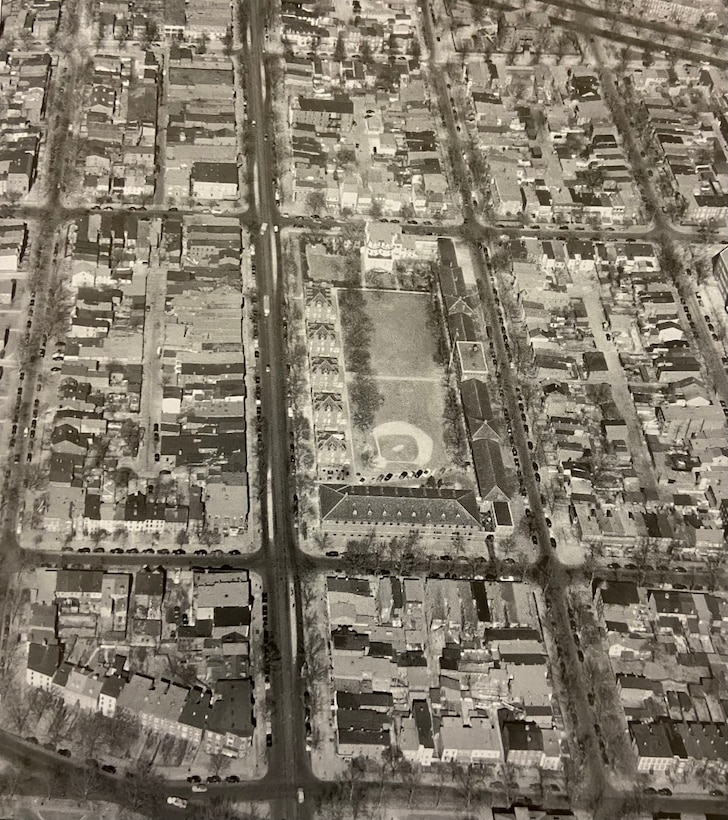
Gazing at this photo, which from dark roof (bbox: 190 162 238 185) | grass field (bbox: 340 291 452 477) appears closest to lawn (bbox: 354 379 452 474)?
grass field (bbox: 340 291 452 477)

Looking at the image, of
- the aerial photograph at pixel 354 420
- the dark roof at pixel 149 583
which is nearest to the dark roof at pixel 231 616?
the aerial photograph at pixel 354 420

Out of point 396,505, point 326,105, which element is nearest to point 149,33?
point 326,105

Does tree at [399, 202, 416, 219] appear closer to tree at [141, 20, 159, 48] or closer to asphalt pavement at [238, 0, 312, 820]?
asphalt pavement at [238, 0, 312, 820]

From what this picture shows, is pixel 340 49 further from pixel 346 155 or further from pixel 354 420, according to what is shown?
pixel 354 420

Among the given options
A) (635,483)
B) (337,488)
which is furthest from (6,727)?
(635,483)

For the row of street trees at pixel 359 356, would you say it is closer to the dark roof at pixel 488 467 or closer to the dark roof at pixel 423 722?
the dark roof at pixel 488 467
